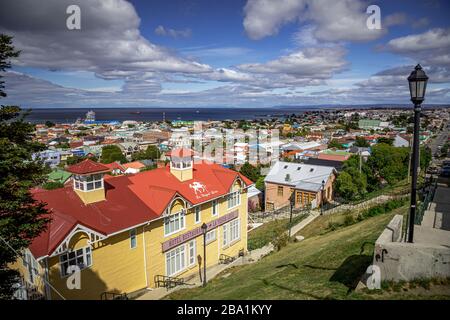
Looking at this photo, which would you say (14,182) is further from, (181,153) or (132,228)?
(181,153)

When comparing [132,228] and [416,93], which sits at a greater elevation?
[416,93]

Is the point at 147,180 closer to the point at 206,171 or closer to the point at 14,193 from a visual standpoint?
the point at 206,171

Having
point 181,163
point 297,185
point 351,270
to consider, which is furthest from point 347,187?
point 351,270

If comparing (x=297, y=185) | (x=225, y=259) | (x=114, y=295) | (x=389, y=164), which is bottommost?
(x=225, y=259)

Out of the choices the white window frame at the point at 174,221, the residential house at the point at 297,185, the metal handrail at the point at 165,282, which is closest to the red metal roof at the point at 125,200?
the white window frame at the point at 174,221
